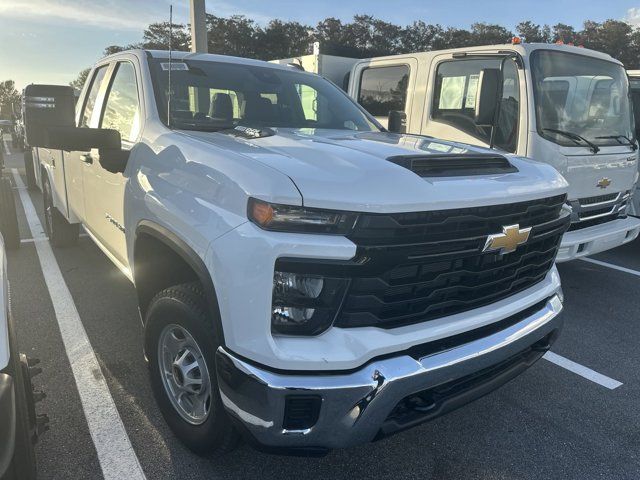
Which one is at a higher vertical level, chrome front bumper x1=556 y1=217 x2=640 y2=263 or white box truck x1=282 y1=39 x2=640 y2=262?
white box truck x1=282 y1=39 x2=640 y2=262

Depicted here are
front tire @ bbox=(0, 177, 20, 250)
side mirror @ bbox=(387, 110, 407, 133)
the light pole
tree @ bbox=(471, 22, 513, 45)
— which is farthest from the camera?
tree @ bbox=(471, 22, 513, 45)

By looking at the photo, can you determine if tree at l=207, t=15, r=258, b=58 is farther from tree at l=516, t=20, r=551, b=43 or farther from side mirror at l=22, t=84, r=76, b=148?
side mirror at l=22, t=84, r=76, b=148

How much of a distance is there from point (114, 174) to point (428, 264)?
2.13 meters

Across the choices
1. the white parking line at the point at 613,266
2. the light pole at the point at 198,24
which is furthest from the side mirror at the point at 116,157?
the light pole at the point at 198,24

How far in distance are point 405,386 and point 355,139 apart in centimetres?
137

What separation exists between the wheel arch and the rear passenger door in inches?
154

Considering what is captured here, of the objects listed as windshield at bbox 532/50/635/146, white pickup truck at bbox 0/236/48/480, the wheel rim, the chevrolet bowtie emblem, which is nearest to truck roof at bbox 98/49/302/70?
white pickup truck at bbox 0/236/48/480

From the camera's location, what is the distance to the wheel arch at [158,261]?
87.4 inches

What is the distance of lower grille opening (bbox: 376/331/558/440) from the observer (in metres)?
1.97

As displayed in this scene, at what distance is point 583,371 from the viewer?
349 centimetres

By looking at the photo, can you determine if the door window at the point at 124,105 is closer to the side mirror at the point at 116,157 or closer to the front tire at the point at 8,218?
the side mirror at the point at 116,157

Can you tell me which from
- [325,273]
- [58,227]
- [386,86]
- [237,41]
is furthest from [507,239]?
[237,41]

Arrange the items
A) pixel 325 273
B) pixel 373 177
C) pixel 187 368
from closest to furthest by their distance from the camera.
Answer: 1. pixel 325 273
2. pixel 373 177
3. pixel 187 368

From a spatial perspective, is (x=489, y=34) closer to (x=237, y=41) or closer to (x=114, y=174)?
(x=237, y=41)
